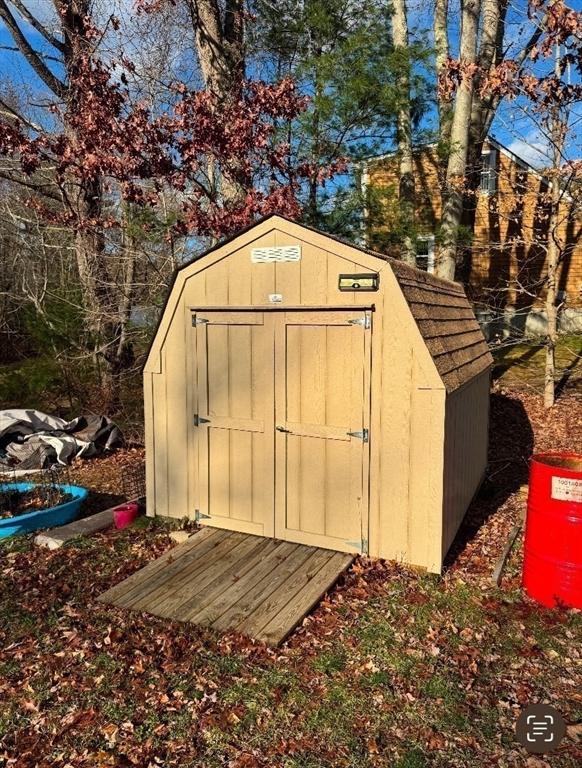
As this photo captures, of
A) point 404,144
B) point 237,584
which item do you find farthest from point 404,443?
point 404,144

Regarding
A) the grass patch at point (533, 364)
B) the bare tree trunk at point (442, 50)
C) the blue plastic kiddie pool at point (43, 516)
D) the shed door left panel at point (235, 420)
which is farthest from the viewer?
the grass patch at point (533, 364)

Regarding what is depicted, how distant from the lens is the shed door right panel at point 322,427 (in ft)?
16.6

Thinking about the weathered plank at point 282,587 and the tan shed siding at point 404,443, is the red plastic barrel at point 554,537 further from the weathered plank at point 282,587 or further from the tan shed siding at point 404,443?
the weathered plank at point 282,587

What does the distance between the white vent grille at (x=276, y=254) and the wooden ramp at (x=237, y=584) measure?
107 inches

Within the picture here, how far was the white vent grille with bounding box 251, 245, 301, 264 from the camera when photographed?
5.19 metres

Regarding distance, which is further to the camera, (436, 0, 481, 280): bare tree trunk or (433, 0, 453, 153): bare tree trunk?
(433, 0, 453, 153): bare tree trunk

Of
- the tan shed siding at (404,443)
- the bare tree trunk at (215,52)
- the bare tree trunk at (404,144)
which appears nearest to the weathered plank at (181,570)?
the tan shed siding at (404,443)

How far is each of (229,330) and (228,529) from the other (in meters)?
2.04

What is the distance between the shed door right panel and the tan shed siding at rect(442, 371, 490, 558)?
714mm

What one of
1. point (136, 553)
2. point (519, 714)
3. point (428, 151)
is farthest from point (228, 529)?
point (428, 151)

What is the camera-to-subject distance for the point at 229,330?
5.62 meters

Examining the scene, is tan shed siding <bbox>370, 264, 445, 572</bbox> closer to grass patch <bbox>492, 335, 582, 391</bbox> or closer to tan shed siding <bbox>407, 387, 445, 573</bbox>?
tan shed siding <bbox>407, 387, 445, 573</bbox>

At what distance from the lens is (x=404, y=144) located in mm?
10695

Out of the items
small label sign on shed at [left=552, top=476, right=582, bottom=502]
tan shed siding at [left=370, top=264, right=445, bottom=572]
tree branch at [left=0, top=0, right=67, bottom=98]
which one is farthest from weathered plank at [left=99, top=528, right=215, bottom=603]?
tree branch at [left=0, top=0, right=67, bottom=98]
